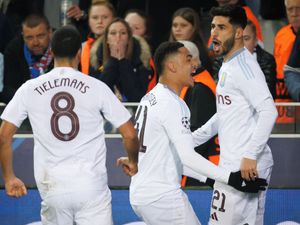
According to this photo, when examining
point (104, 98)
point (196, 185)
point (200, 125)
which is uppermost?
point (104, 98)

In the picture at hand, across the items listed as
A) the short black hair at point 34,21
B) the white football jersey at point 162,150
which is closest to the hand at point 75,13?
the short black hair at point 34,21

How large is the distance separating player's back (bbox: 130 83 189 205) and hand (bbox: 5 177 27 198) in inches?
31.2

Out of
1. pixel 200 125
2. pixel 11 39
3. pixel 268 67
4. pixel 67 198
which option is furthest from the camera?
pixel 11 39

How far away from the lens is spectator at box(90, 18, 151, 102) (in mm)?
8484

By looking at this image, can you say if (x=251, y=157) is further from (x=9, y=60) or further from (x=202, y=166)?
(x=9, y=60)

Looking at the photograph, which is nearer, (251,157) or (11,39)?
(251,157)

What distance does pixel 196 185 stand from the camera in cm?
820

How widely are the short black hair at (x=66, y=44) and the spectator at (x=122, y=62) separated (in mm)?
2105

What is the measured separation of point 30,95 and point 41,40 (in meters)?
2.72

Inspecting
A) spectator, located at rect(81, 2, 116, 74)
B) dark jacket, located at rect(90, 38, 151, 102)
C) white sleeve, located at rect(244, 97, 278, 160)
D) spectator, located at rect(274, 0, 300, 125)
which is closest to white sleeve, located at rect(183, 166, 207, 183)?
white sleeve, located at rect(244, 97, 278, 160)

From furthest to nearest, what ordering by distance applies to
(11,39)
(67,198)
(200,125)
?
(11,39) < (200,125) < (67,198)

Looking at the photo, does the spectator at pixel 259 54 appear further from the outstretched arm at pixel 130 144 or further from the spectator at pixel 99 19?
the outstretched arm at pixel 130 144

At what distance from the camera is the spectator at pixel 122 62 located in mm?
8484

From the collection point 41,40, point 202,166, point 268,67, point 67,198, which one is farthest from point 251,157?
point 41,40
